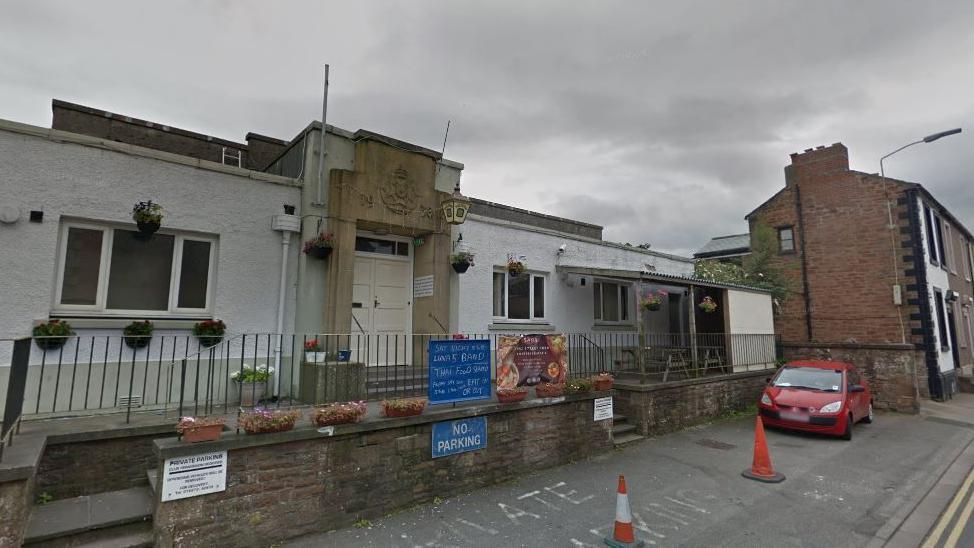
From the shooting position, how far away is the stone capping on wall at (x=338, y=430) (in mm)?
4473

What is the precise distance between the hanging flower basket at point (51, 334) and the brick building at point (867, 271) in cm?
1835

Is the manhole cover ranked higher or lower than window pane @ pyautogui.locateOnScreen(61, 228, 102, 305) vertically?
lower

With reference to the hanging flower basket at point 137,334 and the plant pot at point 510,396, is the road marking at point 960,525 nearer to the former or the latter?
the plant pot at point 510,396

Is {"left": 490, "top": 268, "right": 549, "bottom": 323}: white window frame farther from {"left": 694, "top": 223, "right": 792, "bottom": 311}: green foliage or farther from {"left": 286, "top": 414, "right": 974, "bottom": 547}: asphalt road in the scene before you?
{"left": 694, "top": 223, "right": 792, "bottom": 311}: green foliage

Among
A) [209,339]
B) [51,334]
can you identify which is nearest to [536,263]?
[209,339]

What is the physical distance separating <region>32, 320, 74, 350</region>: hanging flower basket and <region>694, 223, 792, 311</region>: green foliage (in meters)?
16.9

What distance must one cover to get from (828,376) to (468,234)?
29.9 feet

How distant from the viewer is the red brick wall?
51.0ft

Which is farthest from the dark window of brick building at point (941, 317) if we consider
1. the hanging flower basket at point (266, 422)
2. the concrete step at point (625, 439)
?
the hanging flower basket at point (266, 422)

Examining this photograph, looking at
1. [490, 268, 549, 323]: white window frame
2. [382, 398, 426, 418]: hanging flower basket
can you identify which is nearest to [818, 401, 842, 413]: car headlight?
[490, 268, 549, 323]: white window frame

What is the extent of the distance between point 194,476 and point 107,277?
13.4ft

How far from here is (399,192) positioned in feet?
29.8

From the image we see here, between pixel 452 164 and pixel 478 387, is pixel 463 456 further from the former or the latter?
pixel 452 164

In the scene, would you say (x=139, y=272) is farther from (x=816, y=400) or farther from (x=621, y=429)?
(x=816, y=400)
